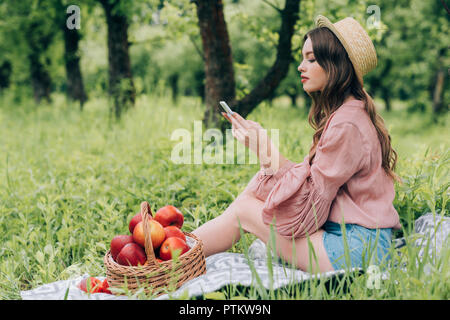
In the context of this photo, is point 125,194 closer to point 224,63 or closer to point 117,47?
point 224,63

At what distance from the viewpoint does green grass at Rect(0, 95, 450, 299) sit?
6.52 feet

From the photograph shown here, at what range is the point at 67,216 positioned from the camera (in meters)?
3.26

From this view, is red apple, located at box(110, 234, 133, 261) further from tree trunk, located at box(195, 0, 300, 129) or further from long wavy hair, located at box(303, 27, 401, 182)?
tree trunk, located at box(195, 0, 300, 129)

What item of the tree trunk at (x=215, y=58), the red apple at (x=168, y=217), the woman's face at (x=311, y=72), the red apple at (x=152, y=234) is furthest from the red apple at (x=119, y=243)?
the tree trunk at (x=215, y=58)

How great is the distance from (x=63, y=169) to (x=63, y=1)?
5953 millimetres

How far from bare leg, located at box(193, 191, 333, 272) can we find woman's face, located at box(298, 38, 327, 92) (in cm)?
76

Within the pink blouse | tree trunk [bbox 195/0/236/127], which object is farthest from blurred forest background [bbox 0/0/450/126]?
the pink blouse

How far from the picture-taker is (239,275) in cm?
216

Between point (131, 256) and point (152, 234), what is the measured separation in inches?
6.6

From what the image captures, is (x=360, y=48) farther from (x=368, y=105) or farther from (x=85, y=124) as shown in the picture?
(x=85, y=124)

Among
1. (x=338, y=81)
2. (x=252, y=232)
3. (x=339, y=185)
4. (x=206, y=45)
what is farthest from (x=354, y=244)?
(x=206, y=45)

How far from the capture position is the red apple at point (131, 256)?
7.29 feet

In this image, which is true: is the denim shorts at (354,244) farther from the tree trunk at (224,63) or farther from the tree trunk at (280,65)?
the tree trunk at (280,65)
